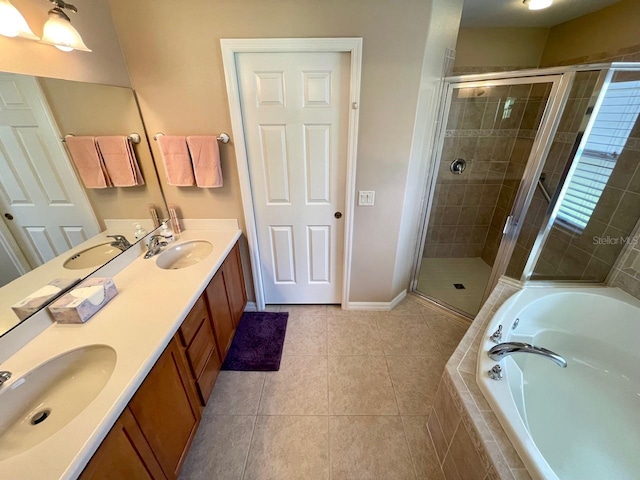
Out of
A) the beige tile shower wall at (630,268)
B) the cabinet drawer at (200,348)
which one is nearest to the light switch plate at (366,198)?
the cabinet drawer at (200,348)

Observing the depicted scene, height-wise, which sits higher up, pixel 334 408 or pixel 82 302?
pixel 82 302

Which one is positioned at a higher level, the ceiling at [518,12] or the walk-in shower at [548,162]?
the ceiling at [518,12]

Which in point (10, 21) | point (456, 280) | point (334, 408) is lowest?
point (334, 408)

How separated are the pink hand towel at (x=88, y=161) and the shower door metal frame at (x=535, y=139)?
2.25m

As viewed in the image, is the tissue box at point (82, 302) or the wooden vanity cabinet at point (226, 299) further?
the wooden vanity cabinet at point (226, 299)

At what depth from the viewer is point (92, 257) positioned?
4.37 ft

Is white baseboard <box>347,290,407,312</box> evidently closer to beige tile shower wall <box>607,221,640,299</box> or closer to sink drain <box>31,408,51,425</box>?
beige tile shower wall <box>607,221,640,299</box>

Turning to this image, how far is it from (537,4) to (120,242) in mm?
3159

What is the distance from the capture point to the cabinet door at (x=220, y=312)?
1564 millimetres

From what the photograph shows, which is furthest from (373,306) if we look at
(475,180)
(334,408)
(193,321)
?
(475,180)

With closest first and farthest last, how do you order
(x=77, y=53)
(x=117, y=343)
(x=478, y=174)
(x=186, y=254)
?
(x=117, y=343)
(x=77, y=53)
(x=186, y=254)
(x=478, y=174)

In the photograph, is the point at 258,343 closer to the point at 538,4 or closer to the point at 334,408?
the point at 334,408

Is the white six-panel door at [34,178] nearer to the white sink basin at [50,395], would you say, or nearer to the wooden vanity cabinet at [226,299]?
the white sink basin at [50,395]

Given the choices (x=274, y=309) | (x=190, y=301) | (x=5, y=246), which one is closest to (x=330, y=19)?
(x=190, y=301)
